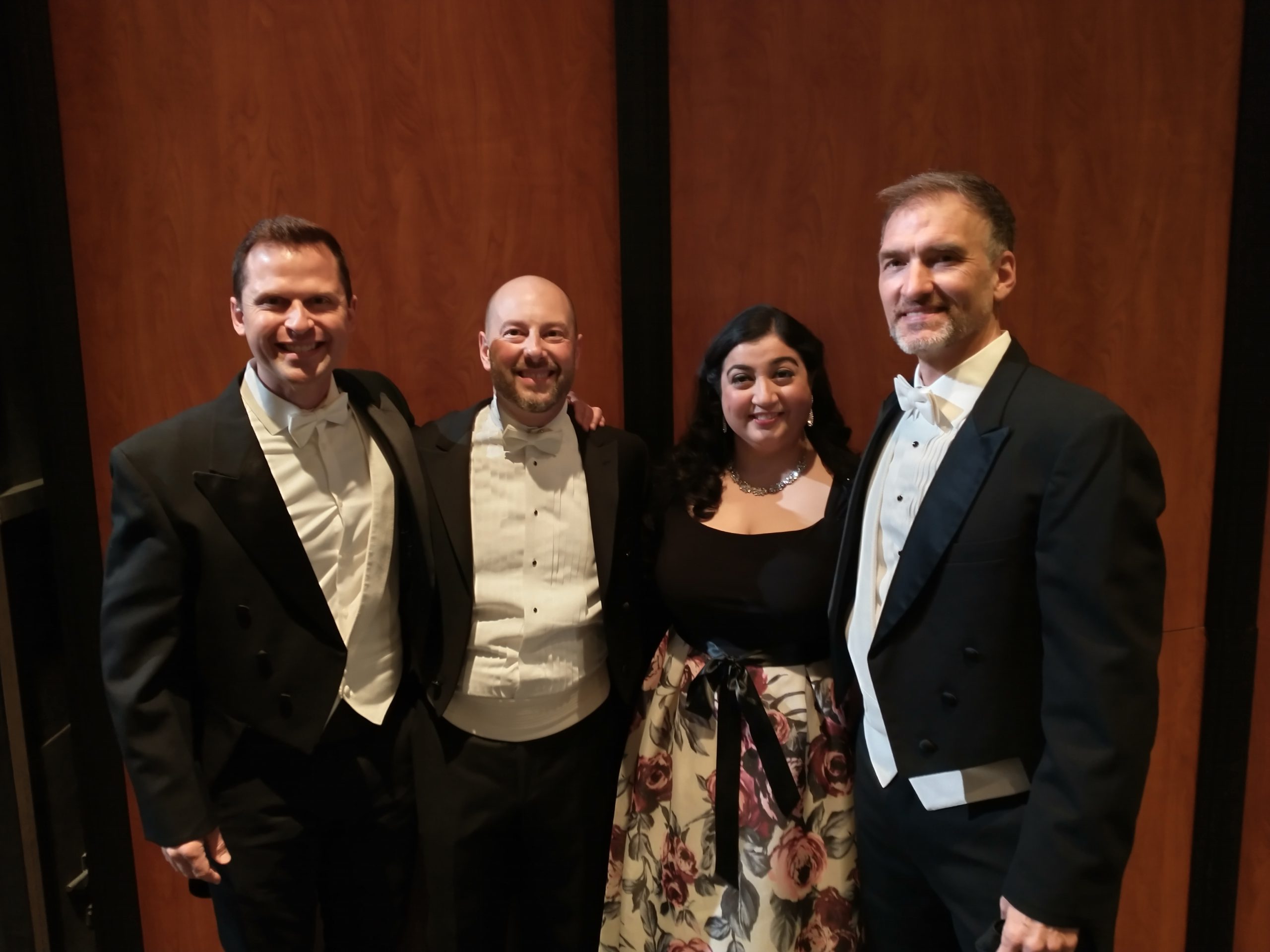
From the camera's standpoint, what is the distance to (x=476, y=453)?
1900mm

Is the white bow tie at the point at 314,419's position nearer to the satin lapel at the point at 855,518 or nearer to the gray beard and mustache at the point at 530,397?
the gray beard and mustache at the point at 530,397

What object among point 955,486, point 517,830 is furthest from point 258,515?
point 955,486

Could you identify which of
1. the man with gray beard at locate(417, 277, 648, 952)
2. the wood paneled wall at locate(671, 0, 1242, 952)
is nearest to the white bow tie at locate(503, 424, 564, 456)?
the man with gray beard at locate(417, 277, 648, 952)

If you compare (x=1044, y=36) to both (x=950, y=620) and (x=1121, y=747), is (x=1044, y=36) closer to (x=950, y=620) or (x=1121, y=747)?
(x=950, y=620)

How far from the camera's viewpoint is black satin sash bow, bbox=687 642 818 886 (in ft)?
5.72

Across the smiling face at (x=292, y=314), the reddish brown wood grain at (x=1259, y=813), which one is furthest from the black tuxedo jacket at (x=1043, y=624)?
the reddish brown wood grain at (x=1259, y=813)

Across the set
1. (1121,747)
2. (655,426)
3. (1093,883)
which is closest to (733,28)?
(655,426)

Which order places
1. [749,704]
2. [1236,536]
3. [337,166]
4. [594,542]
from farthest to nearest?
[1236,536] → [337,166] → [594,542] → [749,704]

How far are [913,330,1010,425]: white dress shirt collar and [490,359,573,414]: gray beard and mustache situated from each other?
2.47ft

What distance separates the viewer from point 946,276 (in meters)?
1.41

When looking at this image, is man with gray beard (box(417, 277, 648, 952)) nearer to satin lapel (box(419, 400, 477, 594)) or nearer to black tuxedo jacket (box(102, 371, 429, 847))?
satin lapel (box(419, 400, 477, 594))

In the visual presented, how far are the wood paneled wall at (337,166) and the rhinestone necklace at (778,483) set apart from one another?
1.98 ft

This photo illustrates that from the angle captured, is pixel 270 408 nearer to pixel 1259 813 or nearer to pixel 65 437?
pixel 65 437

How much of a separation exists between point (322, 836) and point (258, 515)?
0.68 metres
